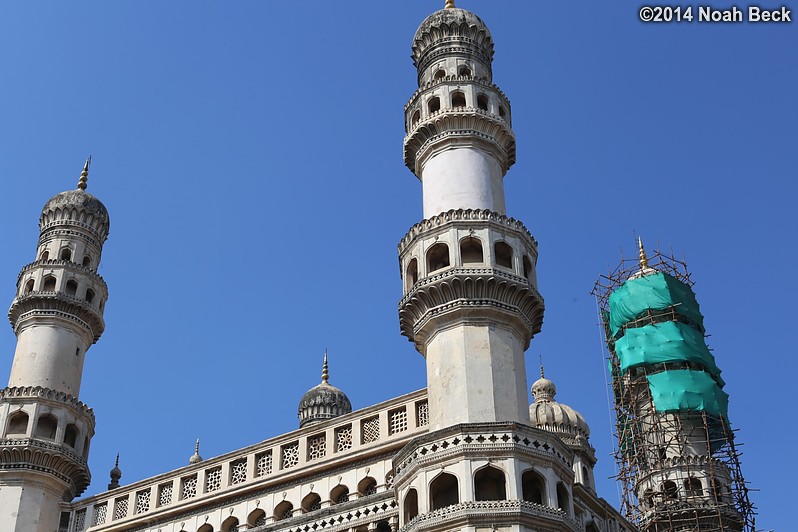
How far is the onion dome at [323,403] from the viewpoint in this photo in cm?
3503

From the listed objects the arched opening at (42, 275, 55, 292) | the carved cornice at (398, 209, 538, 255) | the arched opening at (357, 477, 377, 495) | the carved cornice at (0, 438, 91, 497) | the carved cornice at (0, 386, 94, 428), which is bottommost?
the arched opening at (357, 477, 377, 495)

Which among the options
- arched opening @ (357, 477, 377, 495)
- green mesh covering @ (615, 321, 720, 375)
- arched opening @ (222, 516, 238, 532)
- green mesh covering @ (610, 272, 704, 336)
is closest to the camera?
arched opening @ (357, 477, 377, 495)

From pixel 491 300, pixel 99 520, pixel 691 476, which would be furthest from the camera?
pixel 691 476

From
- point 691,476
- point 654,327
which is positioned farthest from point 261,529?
point 654,327

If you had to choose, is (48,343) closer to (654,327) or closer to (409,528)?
(409,528)

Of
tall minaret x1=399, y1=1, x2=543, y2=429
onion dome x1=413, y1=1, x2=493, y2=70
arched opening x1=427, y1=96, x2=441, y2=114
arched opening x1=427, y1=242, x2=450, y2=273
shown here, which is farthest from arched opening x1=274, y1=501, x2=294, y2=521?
onion dome x1=413, y1=1, x2=493, y2=70

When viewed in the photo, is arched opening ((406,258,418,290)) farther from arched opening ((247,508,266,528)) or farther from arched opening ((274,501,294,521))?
arched opening ((247,508,266,528))

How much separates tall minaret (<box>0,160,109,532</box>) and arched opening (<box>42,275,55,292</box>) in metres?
0.03

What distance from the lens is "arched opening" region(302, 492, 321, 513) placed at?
20.4 meters

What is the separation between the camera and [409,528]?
17078 millimetres

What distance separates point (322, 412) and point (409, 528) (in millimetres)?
18137

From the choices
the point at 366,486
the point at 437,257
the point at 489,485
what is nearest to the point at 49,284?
the point at 366,486

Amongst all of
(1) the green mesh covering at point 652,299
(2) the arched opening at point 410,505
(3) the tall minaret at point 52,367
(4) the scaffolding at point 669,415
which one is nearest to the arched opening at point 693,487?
(4) the scaffolding at point 669,415

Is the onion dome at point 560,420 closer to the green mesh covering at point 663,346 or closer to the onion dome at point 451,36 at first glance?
the green mesh covering at point 663,346
